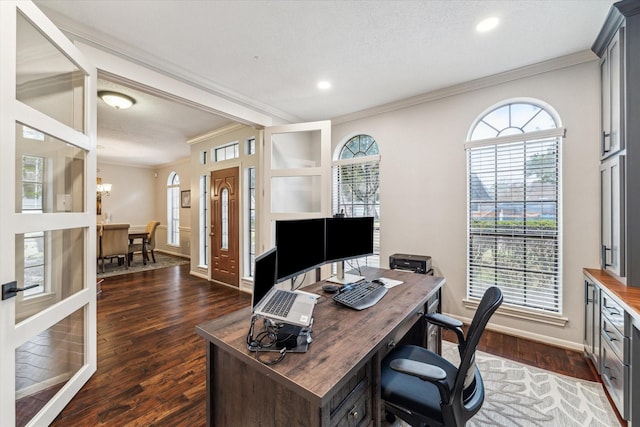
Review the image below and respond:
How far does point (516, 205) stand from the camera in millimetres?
2859

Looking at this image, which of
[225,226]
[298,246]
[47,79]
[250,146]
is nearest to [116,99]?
[250,146]

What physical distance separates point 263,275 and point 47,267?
1704 mm

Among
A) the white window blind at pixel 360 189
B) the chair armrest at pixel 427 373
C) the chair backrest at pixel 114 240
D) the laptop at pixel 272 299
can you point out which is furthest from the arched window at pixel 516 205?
the chair backrest at pixel 114 240

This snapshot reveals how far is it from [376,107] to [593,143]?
7.67ft

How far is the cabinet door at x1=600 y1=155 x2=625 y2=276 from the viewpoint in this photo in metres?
1.93

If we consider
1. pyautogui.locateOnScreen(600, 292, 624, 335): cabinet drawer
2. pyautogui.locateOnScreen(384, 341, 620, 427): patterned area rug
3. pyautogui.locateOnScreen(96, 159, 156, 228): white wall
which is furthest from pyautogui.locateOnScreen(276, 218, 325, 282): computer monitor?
pyautogui.locateOnScreen(96, 159, 156, 228): white wall

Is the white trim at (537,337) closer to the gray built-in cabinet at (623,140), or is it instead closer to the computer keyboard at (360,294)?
the gray built-in cabinet at (623,140)

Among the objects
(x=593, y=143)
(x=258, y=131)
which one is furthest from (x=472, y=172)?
(x=258, y=131)

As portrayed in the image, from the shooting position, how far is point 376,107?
12.4 ft

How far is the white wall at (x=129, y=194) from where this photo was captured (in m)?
7.89

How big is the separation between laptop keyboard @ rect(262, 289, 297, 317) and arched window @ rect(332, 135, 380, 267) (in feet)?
8.44

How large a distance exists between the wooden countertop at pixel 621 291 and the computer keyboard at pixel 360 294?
1342 millimetres

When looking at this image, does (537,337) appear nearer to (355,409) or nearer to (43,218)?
(355,409)

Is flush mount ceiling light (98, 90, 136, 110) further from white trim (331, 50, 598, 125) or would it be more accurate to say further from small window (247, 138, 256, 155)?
white trim (331, 50, 598, 125)
